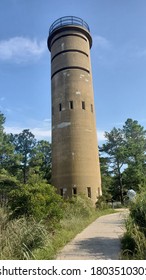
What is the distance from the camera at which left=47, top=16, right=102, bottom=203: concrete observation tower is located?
2273cm

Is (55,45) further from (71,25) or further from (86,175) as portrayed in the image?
(86,175)

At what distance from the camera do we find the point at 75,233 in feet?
31.6

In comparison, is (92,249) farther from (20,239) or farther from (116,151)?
(116,151)

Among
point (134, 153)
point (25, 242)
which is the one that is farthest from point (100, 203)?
point (25, 242)

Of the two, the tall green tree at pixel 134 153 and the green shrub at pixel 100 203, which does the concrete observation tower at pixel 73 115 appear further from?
the tall green tree at pixel 134 153

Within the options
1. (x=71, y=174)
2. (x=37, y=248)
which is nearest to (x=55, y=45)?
(x=71, y=174)

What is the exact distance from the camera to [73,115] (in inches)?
941

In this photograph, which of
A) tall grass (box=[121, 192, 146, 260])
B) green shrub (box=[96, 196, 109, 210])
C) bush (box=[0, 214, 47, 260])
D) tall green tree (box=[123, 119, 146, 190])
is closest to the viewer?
bush (box=[0, 214, 47, 260])

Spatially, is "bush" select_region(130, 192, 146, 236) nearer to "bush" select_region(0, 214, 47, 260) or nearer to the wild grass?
the wild grass

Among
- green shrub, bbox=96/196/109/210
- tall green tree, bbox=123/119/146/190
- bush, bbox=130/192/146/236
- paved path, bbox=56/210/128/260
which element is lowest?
paved path, bbox=56/210/128/260

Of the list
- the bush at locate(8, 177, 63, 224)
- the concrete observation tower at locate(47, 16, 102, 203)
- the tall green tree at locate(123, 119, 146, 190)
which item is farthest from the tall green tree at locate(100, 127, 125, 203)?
the bush at locate(8, 177, 63, 224)

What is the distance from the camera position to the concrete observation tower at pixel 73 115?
22734 mm

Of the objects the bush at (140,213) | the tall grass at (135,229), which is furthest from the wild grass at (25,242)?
the bush at (140,213)
